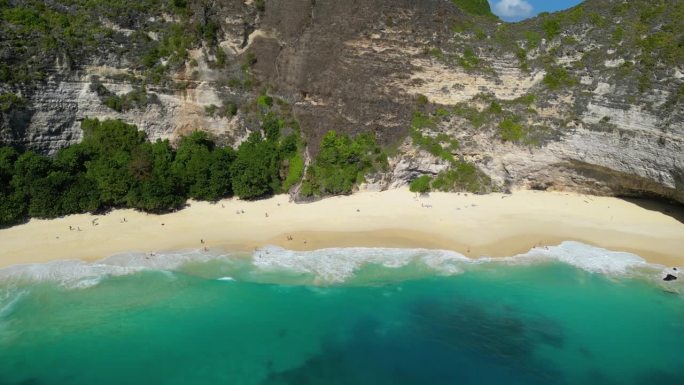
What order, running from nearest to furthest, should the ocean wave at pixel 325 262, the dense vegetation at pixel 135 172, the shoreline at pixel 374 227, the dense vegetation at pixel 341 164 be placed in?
the ocean wave at pixel 325 262
the shoreline at pixel 374 227
the dense vegetation at pixel 135 172
the dense vegetation at pixel 341 164

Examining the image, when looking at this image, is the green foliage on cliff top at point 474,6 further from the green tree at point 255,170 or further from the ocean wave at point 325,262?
the ocean wave at point 325,262

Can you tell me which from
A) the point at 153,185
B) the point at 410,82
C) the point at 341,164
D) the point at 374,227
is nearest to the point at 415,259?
the point at 374,227

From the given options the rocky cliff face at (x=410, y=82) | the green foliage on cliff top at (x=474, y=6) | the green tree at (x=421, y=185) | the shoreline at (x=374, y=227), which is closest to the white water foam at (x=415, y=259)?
the shoreline at (x=374, y=227)

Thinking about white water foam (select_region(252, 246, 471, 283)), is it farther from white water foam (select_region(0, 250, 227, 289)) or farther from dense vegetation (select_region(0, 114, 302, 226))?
dense vegetation (select_region(0, 114, 302, 226))

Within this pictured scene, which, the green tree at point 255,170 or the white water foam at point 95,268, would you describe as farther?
the green tree at point 255,170

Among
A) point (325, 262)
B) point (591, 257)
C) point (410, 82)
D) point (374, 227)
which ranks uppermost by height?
point (410, 82)

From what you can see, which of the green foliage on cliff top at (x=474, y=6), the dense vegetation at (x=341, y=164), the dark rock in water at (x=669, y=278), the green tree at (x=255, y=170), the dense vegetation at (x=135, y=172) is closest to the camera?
the dark rock in water at (x=669, y=278)

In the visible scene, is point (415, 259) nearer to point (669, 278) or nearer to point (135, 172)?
point (669, 278)
